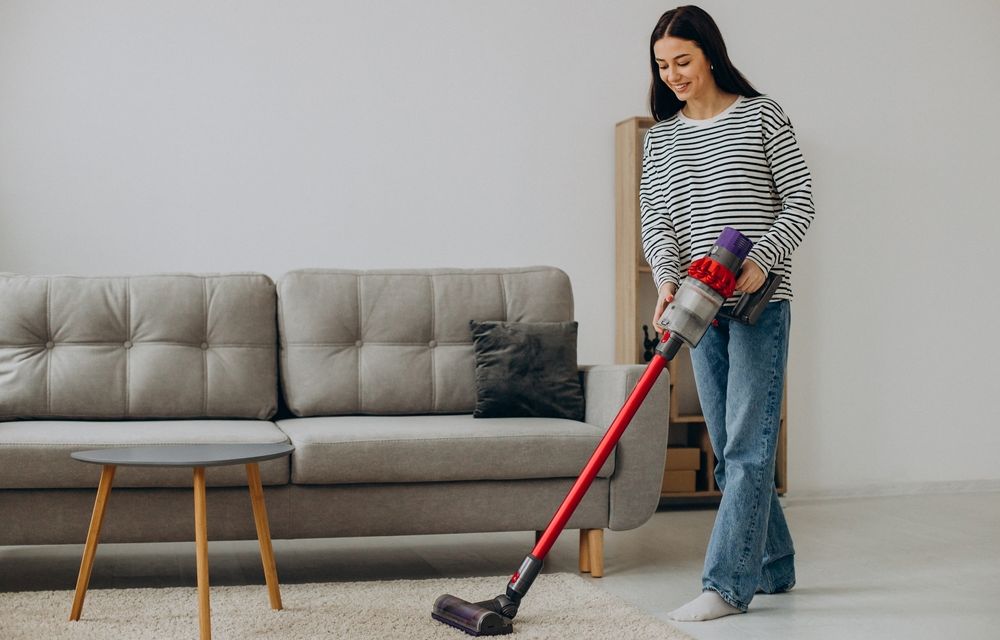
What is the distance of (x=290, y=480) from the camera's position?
2.64 m

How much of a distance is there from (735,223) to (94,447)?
1568mm

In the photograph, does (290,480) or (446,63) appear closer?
(290,480)

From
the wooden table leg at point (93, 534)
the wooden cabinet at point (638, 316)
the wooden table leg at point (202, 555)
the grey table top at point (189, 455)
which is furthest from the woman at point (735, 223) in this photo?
the wooden cabinet at point (638, 316)

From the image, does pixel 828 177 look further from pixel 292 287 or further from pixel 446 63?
pixel 292 287

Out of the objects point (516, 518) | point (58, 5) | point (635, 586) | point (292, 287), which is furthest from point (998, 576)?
point (58, 5)

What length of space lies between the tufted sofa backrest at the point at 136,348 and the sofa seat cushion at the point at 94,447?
0.83 feet

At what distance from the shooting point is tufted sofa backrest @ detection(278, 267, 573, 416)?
123 inches

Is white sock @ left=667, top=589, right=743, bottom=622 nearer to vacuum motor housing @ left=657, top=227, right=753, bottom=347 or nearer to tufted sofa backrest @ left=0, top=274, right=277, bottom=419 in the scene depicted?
vacuum motor housing @ left=657, top=227, right=753, bottom=347

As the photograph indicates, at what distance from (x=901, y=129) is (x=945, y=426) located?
4.16 ft

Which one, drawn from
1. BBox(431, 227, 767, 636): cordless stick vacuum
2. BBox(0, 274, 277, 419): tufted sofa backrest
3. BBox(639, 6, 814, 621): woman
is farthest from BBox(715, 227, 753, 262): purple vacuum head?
BBox(0, 274, 277, 419): tufted sofa backrest

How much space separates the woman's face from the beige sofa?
811 mm

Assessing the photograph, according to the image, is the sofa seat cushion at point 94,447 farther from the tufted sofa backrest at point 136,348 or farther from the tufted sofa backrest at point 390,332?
the tufted sofa backrest at point 390,332

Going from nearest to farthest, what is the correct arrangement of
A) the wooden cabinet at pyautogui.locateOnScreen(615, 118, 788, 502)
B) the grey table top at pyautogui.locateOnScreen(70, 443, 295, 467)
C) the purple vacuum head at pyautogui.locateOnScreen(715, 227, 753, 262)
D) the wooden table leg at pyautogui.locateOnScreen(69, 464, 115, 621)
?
the grey table top at pyautogui.locateOnScreen(70, 443, 295, 467) → the purple vacuum head at pyautogui.locateOnScreen(715, 227, 753, 262) → the wooden table leg at pyautogui.locateOnScreen(69, 464, 115, 621) → the wooden cabinet at pyautogui.locateOnScreen(615, 118, 788, 502)

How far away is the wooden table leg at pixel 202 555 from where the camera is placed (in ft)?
6.66
